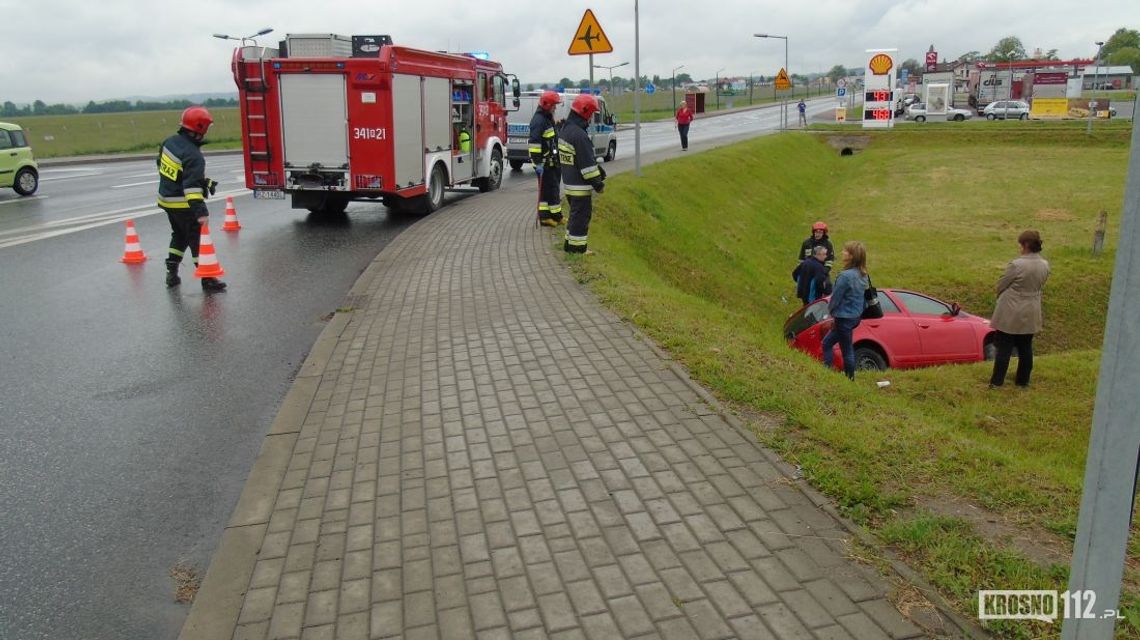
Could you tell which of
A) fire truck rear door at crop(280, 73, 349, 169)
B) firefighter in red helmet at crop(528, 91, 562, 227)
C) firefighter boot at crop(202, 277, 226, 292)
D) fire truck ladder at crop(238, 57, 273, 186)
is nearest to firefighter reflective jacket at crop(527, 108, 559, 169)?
firefighter in red helmet at crop(528, 91, 562, 227)

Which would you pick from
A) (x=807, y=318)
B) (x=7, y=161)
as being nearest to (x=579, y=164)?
(x=807, y=318)

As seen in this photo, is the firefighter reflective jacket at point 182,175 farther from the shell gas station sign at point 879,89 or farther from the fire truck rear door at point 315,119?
the shell gas station sign at point 879,89

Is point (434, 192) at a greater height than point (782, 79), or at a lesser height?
lesser

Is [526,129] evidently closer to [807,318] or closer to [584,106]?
[807,318]

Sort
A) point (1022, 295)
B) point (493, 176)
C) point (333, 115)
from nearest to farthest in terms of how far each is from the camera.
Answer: point (1022, 295), point (333, 115), point (493, 176)

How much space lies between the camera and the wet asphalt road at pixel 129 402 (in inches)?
160

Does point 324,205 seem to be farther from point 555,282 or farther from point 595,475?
point 595,475

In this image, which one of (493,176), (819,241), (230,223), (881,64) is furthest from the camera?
(881,64)

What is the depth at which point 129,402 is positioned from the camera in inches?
256

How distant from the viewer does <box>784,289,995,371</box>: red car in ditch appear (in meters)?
11.3

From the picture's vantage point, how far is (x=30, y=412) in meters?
6.27

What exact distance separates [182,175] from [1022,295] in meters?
9.64

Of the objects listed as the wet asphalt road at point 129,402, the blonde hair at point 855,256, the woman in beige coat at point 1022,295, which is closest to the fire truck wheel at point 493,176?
the wet asphalt road at point 129,402

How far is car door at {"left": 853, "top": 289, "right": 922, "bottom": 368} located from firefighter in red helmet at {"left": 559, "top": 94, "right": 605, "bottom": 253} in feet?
12.9
